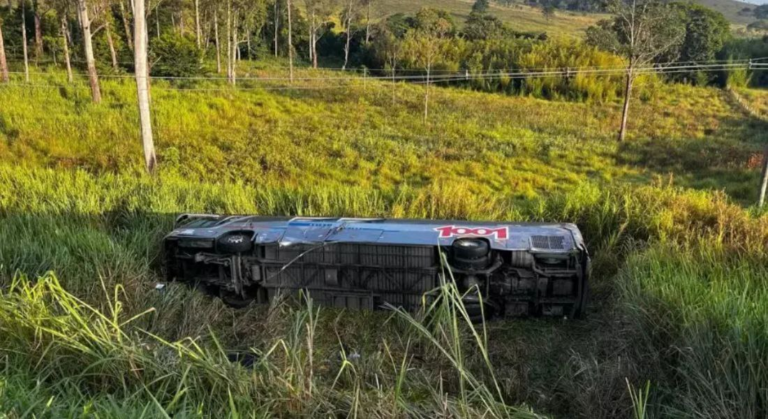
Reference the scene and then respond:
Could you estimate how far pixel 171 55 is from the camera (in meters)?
23.7

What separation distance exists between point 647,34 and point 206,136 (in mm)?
15312

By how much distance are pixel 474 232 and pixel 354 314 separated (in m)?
1.18

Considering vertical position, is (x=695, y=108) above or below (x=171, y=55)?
below

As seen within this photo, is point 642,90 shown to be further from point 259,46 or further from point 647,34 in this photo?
point 259,46

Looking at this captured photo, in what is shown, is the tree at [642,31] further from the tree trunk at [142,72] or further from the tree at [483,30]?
the tree at [483,30]

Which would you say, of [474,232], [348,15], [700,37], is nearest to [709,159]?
[474,232]

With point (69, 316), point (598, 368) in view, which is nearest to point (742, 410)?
point (598, 368)

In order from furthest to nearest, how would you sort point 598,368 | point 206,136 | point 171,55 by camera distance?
point 171,55 < point 206,136 < point 598,368

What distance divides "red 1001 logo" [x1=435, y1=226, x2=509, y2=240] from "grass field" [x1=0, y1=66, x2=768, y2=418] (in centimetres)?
70

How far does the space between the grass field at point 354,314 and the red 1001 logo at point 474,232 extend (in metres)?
0.70

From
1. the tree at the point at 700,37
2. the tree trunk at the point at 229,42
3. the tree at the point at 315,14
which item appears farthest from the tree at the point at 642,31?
the tree at the point at 700,37

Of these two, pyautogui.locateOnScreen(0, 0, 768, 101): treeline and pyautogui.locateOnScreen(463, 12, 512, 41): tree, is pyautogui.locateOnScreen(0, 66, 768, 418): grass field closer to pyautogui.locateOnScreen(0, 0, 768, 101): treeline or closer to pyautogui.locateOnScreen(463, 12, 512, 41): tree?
pyautogui.locateOnScreen(0, 0, 768, 101): treeline

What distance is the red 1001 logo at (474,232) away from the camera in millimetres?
4367

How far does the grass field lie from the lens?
2504 mm
